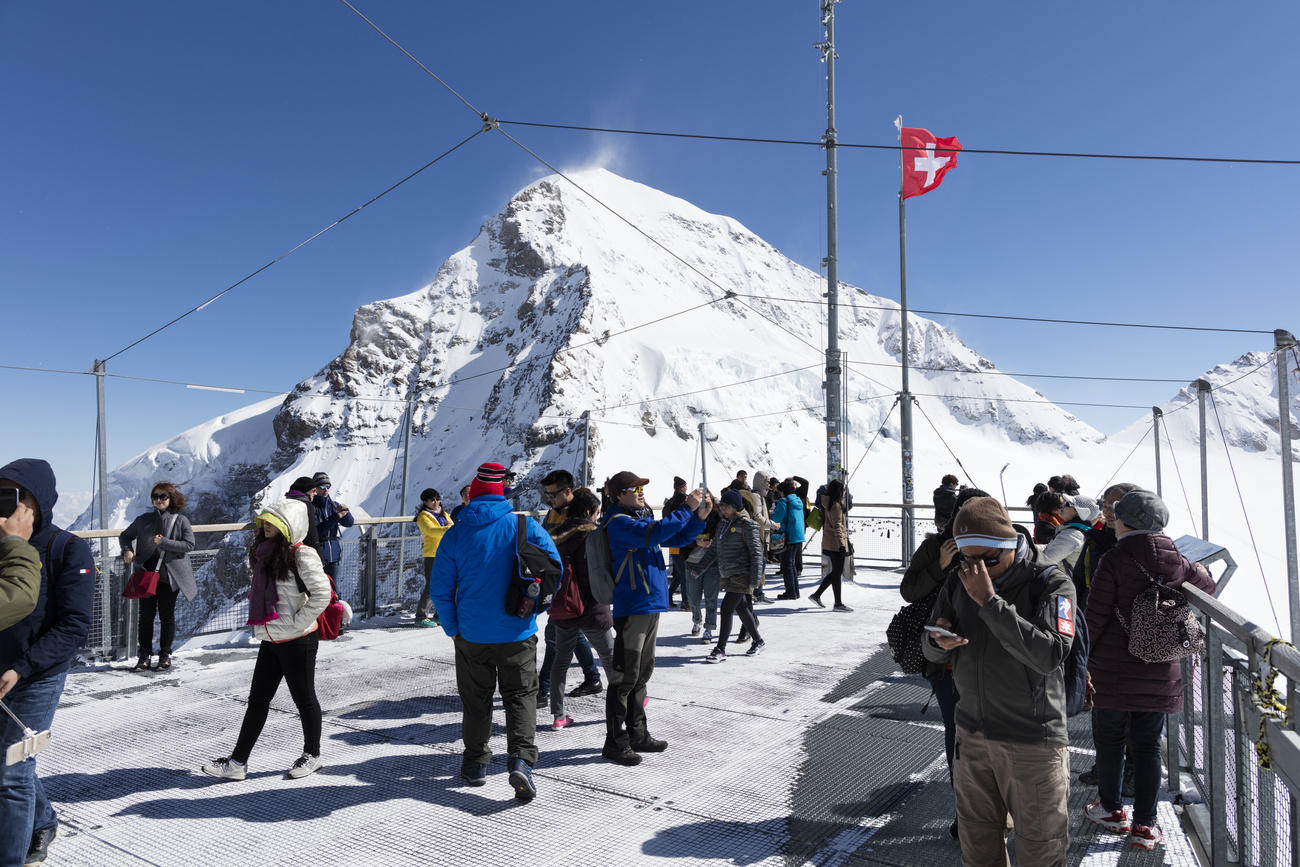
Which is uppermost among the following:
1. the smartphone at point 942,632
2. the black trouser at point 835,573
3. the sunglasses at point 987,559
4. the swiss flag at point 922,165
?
the swiss flag at point 922,165

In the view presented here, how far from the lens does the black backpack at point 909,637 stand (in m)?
3.19

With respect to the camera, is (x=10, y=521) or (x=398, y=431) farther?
(x=398, y=431)

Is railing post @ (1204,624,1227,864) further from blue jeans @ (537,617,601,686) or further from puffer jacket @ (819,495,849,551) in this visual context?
puffer jacket @ (819,495,849,551)

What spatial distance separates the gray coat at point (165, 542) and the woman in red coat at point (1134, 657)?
7.07 metres

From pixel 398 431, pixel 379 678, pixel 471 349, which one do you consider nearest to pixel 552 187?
pixel 471 349

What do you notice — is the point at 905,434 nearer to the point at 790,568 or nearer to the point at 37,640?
the point at 790,568

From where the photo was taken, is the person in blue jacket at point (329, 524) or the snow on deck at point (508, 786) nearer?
the snow on deck at point (508, 786)

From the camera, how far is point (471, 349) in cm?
15825

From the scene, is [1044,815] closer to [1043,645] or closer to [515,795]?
[1043,645]

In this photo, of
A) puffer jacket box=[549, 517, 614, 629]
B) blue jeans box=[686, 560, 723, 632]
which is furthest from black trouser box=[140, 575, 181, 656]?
blue jeans box=[686, 560, 723, 632]

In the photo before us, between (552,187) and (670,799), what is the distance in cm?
19385

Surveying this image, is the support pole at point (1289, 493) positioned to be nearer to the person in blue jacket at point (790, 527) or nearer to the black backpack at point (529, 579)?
the person in blue jacket at point (790, 527)

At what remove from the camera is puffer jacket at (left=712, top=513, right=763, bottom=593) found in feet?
24.0

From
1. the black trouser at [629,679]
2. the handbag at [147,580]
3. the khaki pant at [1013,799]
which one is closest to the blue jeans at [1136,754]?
the khaki pant at [1013,799]
